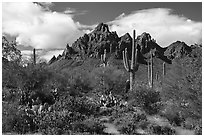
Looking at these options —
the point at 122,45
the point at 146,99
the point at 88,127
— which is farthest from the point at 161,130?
the point at 122,45

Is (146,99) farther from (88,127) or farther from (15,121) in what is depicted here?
(15,121)

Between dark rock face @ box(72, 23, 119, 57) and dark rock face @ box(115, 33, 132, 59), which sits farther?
dark rock face @ box(72, 23, 119, 57)

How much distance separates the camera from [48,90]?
16.6 m

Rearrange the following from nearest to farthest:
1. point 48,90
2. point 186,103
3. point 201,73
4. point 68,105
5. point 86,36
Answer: point 201,73, point 186,103, point 68,105, point 48,90, point 86,36

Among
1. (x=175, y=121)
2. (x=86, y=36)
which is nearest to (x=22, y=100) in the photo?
(x=175, y=121)

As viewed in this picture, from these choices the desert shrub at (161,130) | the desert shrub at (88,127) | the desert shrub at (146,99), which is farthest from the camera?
the desert shrub at (146,99)

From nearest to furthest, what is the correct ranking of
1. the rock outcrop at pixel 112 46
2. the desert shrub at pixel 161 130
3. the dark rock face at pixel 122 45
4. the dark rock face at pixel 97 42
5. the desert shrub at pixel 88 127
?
the desert shrub at pixel 88 127 → the desert shrub at pixel 161 130 → the dark rock face at pixel 122 45 → the rock outcrop at pixel 112 46 → the dark rock face at pixel 97 42

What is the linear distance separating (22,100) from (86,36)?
68.4 metres

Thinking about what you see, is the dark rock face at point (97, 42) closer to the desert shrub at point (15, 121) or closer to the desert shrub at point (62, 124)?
the desert shrub at point (62, 124)

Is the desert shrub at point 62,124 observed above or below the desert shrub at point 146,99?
below

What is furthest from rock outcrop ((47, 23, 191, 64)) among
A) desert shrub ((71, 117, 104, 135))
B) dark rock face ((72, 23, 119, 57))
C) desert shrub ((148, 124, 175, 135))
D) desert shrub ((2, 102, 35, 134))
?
desert shrub ((2, 102, 35, 134))

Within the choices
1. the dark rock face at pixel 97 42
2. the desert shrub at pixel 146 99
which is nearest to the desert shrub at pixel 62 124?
the desert shrub at pixel 146 99

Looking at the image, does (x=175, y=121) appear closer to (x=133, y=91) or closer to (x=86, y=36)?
(x=133, y=91)

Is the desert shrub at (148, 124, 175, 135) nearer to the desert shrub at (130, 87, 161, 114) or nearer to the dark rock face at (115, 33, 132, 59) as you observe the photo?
the desert shrub at (130, 87, 161, 114)
